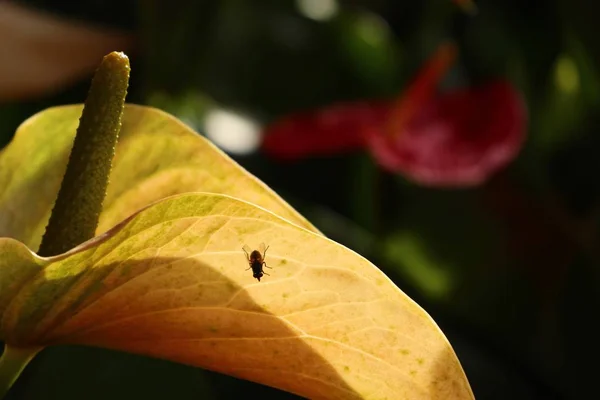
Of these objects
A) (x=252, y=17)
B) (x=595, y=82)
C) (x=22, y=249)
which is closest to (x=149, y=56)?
(x=252, y=17)

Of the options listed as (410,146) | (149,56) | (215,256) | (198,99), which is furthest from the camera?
(198,99)

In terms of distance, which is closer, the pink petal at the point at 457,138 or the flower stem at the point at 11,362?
the flower stem at the point at 11,362

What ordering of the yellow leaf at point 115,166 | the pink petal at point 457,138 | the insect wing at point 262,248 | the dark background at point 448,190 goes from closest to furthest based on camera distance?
the insect wing at point 262,248
the yellow leaf at point 115,166
the pink petal at point 457,138
the dark background at point 448,190

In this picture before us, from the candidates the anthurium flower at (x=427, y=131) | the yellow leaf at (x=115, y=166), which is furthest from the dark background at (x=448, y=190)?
the yellow leaf at (x=115, y=166)

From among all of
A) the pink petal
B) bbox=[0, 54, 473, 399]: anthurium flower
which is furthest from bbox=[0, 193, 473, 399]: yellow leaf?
the pink petal

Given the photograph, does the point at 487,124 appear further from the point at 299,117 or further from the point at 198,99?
the point at 198,99

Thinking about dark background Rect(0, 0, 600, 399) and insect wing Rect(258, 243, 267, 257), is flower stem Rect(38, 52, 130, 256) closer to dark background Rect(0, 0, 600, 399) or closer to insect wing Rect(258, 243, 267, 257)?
insect wing Rect(258, 243, 267, 257)

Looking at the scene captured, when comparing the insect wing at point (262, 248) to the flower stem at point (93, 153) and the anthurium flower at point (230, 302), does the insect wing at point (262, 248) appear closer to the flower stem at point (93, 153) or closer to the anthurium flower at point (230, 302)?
the anthurium flower at point (230, 302)
